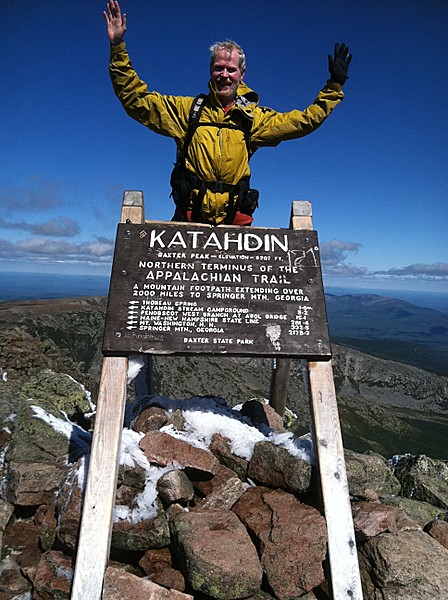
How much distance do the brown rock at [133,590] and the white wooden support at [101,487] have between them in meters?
0.11

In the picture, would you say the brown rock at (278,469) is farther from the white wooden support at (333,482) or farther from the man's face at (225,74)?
the man's face at (225,74)

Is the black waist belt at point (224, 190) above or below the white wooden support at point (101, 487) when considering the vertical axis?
above

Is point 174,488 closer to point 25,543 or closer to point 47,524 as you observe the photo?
point 47,524

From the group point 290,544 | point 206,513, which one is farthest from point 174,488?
point 290,544

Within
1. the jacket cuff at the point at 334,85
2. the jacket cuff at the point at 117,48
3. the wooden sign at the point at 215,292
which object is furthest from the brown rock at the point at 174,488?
the jacket cuff at the point at 334,85

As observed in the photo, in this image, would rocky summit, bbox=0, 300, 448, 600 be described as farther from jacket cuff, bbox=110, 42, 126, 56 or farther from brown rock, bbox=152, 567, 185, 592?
jacket cuff, bbox=110, 42, 126, 56

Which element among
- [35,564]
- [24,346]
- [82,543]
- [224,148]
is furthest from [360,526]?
[24,346]

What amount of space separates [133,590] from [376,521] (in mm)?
3034

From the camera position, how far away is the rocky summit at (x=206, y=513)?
4.30 m

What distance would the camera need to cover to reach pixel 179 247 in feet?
18.8

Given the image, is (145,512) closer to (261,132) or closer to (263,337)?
(263,337)

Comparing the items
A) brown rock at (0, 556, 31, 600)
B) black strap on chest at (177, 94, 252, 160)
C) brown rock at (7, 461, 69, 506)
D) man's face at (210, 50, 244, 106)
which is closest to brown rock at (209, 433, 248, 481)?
brown rock at (7, 461, 69, 506)

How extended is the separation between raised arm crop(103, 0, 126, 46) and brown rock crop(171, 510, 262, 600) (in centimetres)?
654

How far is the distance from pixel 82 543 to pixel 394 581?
346cm
